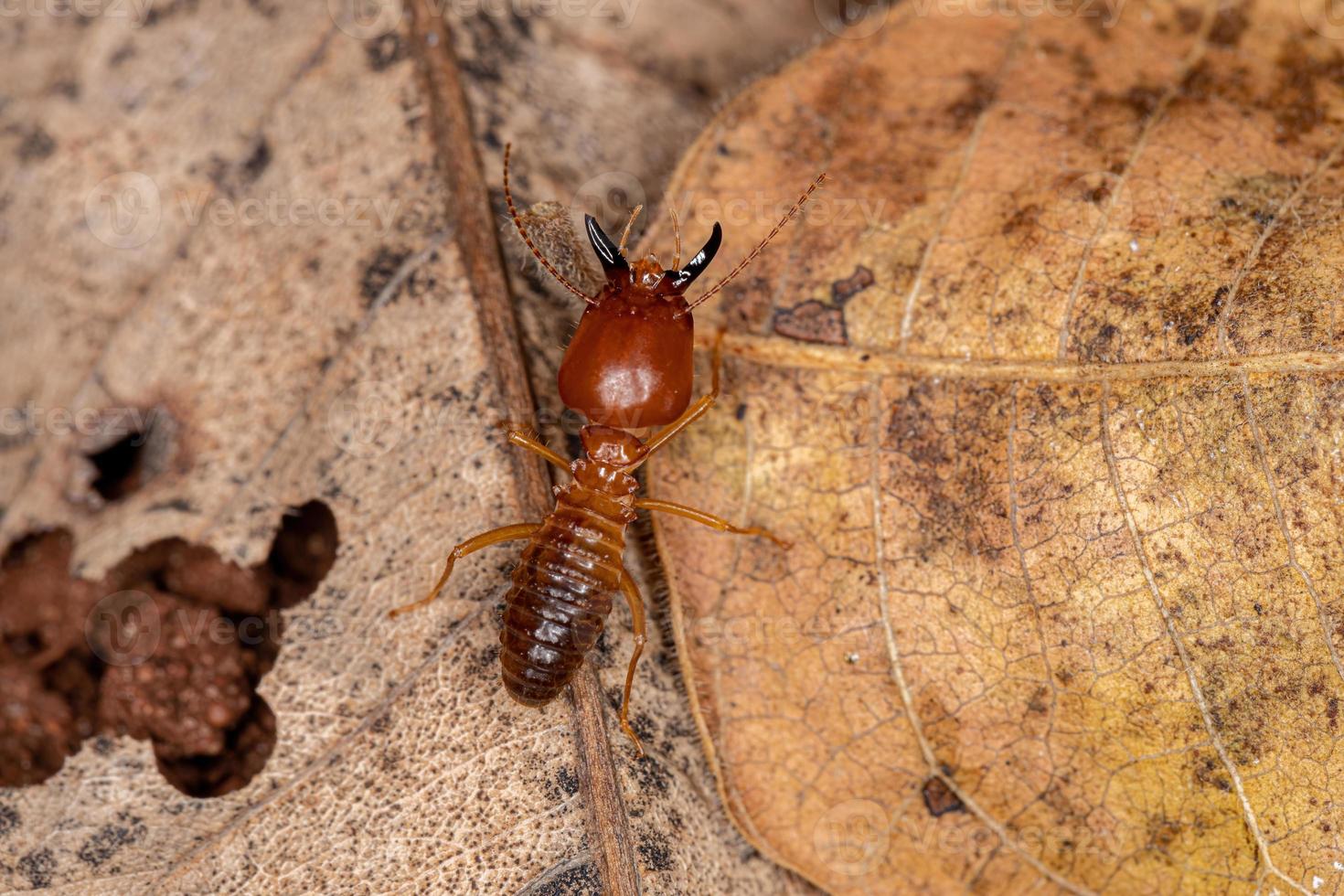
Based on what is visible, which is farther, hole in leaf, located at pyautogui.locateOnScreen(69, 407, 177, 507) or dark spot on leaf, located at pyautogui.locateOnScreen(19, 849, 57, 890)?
hole in leaf, located at pyautogui.locateOnScreen(69, 407, 177, 507)

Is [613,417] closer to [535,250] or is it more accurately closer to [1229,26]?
[535,250]

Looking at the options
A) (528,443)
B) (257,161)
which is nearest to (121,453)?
(257,161)

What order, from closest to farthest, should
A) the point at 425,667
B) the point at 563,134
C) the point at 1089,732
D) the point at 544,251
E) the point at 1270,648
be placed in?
the point at 1270,648, the point at 1089,732, the point at 425,667, the point at 544,251, the point at 563,134

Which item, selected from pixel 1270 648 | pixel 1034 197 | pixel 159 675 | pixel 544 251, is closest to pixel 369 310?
pixel 544 251

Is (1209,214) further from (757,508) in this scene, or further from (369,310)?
(369,310)

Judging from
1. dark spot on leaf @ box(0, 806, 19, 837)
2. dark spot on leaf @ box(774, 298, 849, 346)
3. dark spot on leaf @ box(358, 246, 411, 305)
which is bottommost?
dark spot on leaf @ box(0, 806, 19, 837)

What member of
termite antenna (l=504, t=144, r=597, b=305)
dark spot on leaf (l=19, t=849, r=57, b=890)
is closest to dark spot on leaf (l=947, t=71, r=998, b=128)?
termite antenna (l=504, t=144, r=597, b=305)

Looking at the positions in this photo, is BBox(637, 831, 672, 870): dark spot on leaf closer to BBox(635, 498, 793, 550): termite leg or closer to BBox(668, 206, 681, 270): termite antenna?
BBox(635, 498, 793, 550): termite leg
